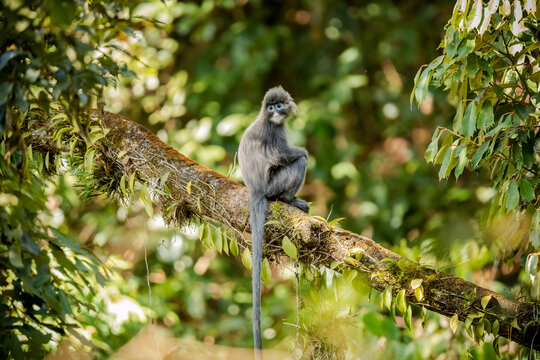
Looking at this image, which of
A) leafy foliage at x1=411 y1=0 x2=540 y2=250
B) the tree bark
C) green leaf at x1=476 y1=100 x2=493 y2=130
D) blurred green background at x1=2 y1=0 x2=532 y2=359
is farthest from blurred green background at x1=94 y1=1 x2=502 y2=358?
green leaf at x1=476 y1=100 x2=493 y2=130

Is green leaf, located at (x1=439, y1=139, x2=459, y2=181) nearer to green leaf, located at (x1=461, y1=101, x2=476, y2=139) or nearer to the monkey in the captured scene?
green leaf, located at (x1=461, y1=101, x2=476, y2=139)

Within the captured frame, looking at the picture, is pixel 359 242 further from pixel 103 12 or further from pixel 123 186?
pixel 103 12

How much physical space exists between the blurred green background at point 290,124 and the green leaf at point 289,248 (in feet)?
9.57

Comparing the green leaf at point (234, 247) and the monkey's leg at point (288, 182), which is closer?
the green leaf at point (234, 247)

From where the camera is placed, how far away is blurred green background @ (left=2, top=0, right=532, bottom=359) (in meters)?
6.64

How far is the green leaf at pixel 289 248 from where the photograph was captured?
2986 millimetres

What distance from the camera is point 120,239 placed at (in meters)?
7.15

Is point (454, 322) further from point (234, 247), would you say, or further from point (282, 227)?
point (234, 247)

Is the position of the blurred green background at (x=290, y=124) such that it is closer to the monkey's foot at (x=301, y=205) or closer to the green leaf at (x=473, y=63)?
the monkey's foot at (x=301, y=205)

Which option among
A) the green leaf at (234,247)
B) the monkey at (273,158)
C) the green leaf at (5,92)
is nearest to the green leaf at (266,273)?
the green leaf at (234,247)

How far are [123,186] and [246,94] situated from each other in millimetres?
4458

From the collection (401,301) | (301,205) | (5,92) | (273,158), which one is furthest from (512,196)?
(5,92)

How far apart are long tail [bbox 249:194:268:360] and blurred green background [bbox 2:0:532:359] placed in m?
2.78

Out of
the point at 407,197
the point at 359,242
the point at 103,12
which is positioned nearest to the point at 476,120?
the point at 359,242
